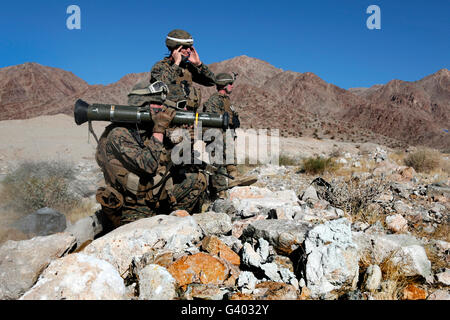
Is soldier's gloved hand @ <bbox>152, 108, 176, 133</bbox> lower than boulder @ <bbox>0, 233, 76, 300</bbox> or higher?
higher

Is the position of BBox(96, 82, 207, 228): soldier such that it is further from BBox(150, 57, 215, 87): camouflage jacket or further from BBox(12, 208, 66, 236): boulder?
BBox(12, 208, 66, 236): boulder

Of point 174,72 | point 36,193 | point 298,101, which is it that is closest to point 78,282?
point 174,72

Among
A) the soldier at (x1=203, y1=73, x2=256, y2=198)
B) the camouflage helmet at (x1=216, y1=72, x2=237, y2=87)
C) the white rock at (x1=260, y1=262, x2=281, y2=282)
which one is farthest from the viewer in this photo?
the camouflage helmet at (x1=216, y1=72, x2=237, y2=87)

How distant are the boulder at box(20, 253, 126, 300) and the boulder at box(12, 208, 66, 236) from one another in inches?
80.1

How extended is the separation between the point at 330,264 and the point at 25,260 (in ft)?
6.34

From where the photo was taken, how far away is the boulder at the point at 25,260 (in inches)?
75.2

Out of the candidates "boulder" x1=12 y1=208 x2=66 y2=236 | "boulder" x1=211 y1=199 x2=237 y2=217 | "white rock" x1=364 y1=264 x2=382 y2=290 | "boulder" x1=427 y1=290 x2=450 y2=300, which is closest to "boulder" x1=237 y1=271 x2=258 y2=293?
"white rock" x1=364 y1=264 x2=382 y2=290

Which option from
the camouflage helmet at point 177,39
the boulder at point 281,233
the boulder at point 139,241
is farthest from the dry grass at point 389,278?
the camouflage helmet at point 177,39

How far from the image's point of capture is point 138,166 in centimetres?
295

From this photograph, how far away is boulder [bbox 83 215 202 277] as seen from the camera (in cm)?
225

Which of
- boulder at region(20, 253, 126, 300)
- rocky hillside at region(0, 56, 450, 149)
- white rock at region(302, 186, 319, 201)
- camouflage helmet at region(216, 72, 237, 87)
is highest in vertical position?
rocky hillside at region(0, 56, 450, 149)
